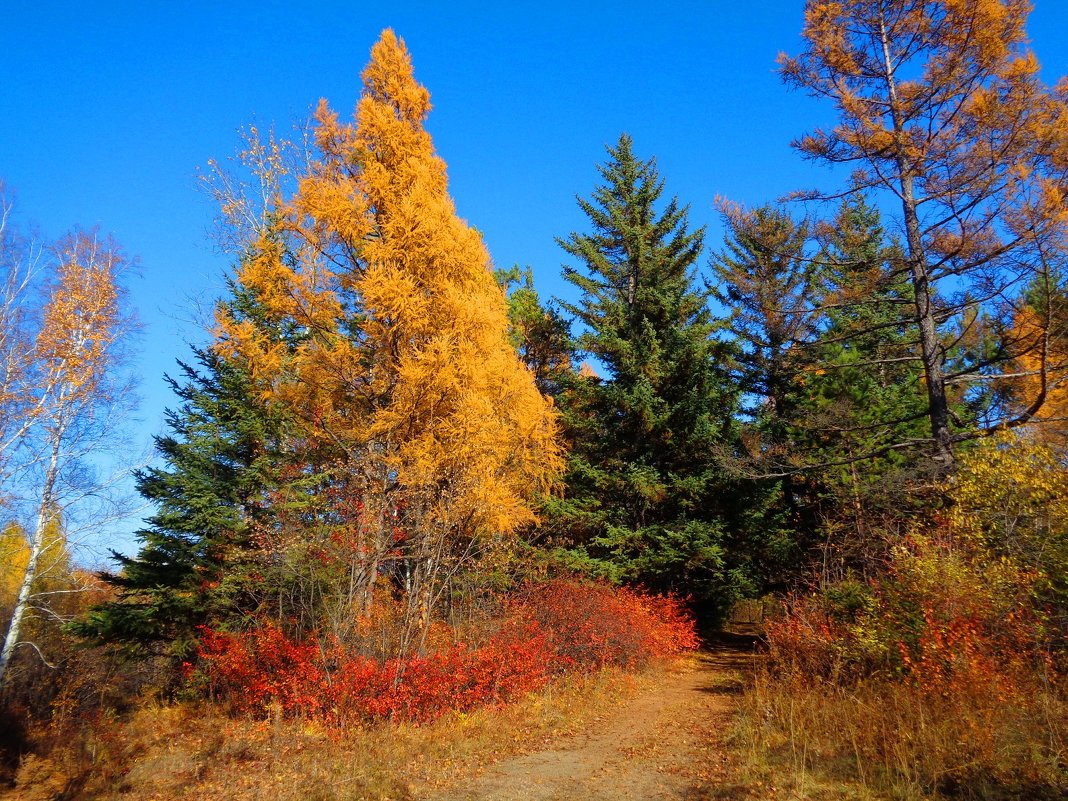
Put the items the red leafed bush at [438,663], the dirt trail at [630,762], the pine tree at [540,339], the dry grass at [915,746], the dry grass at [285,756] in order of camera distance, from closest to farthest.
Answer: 1. the dry grass at [915,746]
2. the dirt trail at [630,762]
3. the dry grass at [285,756]
4. the red leafed bush at [438,663]
5. the pine tree at [540,339]

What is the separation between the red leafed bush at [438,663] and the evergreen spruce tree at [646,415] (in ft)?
11.1

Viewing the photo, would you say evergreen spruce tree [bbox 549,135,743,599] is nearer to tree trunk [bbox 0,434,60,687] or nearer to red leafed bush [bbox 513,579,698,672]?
red leafed bush [bbox 513,579,698,672]

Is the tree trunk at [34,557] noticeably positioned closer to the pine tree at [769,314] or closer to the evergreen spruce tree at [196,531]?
the evergreen spruce tree at [196,531]

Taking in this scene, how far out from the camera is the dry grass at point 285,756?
6.48 meters

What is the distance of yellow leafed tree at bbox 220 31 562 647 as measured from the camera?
10.4 metres

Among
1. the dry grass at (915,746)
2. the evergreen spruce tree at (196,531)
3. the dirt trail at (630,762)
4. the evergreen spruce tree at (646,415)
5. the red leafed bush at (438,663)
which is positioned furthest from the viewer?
the evergreen spruce tree at (646,415)

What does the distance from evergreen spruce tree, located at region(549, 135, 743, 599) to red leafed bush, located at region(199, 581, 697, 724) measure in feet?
11.1

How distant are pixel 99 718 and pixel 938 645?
43.9 ft

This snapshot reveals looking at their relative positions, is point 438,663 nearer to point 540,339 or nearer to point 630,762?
point 630,762

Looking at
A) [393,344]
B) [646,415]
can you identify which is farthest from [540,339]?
[393,344]

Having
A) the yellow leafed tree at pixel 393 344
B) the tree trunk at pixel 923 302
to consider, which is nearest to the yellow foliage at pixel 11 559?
the yellow leafed tree at pixel 393 344

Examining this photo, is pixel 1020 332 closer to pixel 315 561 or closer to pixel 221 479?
pixel 315 561

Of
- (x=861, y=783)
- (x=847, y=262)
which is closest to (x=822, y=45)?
(x=847, y=262)

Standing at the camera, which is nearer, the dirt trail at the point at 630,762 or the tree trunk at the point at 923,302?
the dirt trail at the point at 630,762
